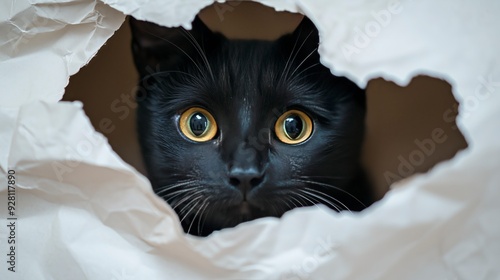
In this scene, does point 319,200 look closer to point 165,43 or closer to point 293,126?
point 293,126

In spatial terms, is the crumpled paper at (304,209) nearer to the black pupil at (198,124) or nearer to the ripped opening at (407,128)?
the black pupil at (198,124)

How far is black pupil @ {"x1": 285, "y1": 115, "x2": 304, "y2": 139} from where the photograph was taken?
1.11 metres

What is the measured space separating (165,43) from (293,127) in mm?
323

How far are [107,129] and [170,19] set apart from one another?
54 cm

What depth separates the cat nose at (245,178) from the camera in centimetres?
96

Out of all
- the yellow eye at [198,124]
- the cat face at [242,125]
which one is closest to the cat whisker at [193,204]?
the cat face at [242,125]

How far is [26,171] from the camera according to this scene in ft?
2.84

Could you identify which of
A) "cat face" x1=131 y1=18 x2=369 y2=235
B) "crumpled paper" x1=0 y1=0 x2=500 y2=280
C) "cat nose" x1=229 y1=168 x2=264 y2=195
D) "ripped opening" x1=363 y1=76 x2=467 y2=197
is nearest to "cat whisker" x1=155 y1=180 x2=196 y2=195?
"cat face" x1=131 y1=18 x2=369 y2=235

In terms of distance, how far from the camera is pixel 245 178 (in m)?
0.97

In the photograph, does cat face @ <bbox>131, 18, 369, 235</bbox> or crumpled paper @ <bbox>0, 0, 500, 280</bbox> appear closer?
crumpled paper @ <bbox>0, 0, 500, 280</bbox>

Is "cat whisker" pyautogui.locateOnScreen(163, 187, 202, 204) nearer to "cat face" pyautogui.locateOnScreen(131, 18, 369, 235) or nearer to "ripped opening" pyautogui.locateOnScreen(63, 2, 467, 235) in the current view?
"cat face" pyautogui.locateOnScreen(131, 18, 369, 235)

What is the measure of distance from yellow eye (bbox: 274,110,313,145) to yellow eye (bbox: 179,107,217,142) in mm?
125

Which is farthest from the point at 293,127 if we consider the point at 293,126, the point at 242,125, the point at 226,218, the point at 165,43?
the point at 165,43

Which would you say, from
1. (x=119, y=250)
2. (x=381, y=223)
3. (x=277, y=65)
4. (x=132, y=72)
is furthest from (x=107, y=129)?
(x=381, y=223)
